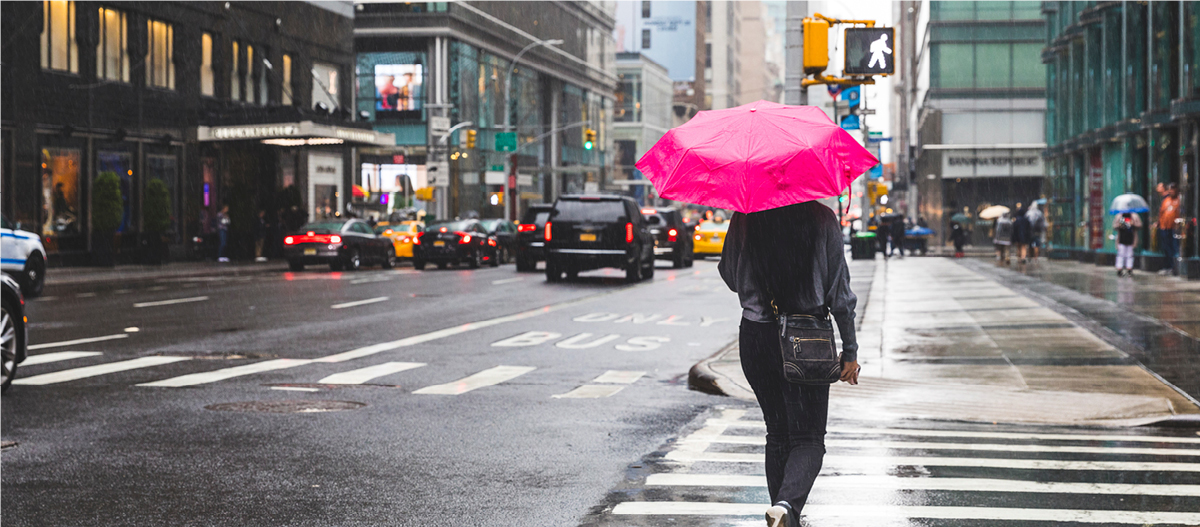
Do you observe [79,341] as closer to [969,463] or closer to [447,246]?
[969,463]

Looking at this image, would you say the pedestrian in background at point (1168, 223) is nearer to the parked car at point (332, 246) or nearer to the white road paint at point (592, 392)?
the white road paint at point (592, 392)

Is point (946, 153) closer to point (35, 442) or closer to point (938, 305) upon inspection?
point (938, 305)

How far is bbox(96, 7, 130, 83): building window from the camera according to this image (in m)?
38.0

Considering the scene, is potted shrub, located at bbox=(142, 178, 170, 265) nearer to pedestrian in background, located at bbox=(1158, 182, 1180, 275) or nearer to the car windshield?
the car windshield

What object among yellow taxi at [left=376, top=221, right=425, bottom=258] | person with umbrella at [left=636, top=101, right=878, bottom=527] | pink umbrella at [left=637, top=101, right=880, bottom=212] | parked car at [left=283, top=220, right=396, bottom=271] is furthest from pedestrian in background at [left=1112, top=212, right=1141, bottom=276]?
person with umbrella at [left=636, top=101, right=878, bottom=527]

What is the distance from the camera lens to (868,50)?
52.5 feet

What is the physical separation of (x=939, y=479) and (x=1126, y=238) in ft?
76.3

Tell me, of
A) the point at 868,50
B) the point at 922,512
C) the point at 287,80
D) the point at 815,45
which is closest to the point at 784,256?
the point at 922,512

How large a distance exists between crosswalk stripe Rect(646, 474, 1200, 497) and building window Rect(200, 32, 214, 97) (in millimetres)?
39433

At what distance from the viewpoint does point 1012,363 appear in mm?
12742

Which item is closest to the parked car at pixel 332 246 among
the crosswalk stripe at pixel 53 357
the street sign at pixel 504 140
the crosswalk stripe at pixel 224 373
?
the crosswalk stripe at pixel 53 357

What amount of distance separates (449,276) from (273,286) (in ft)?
18.2

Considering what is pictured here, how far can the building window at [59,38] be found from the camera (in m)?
35.3

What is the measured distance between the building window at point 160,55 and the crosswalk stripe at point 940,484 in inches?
1445
